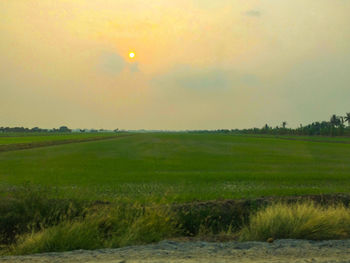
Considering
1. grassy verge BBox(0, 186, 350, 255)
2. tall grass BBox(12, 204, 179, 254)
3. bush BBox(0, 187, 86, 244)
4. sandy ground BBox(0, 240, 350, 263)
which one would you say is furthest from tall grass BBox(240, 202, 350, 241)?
bush BBox(0, 187, 86, 244)

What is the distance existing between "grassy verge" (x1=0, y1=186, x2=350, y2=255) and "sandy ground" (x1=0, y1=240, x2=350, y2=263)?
88cm

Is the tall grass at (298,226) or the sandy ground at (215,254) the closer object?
the sandy ground at (215,254)

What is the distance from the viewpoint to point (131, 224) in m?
8.91

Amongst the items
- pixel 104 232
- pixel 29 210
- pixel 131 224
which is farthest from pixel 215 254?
pixel 29 210

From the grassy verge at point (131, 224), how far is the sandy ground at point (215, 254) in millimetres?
877

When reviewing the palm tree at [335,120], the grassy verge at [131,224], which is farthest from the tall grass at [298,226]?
the palm tree at [335,120]

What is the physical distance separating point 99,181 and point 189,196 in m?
8.03

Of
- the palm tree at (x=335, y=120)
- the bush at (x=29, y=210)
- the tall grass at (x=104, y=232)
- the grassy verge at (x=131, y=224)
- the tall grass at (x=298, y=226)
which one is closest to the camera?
the tall grass at (x=104, y=232)

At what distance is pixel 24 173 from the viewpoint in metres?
25.2

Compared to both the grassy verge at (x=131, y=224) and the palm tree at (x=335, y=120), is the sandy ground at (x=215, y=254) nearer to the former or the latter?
the grassy verge at (x=131, y=224)

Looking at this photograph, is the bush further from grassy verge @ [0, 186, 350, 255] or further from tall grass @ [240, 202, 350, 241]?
tall grass @ [240, 202, 350, 241]

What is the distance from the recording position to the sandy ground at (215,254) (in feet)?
18.6

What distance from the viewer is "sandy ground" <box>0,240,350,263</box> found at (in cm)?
566

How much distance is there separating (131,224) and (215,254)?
3.45 m
